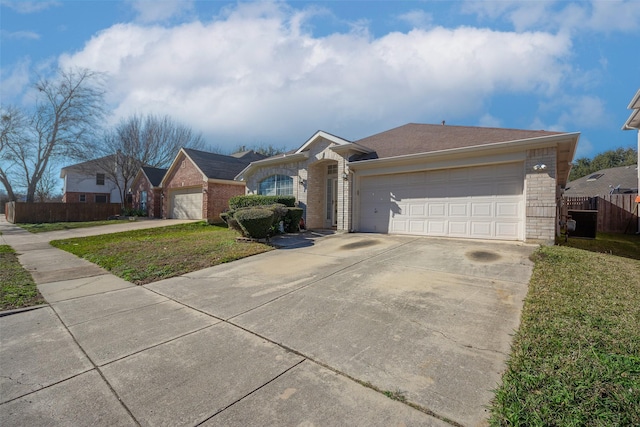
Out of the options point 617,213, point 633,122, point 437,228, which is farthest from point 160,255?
point 617,213

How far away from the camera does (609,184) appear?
2366 cm

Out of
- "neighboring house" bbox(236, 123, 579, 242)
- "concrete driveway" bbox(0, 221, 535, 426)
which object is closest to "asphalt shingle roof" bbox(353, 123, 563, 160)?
"neighboring house" bbox(236, 123, 579, 242)

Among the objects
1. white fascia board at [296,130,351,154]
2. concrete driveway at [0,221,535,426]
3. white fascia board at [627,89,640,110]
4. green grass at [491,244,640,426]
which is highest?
white fascia board at [627,89,640,110]

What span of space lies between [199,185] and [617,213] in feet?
77.7

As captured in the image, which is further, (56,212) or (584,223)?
(56,212)

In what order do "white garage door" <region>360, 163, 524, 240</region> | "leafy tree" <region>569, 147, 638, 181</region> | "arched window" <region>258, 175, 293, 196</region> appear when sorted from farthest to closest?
"leafy tree" <region>569, 147, 638, 181</region> → "arched window" <region>258, 175, 293, 196</region> → "white garage door" <region>360, 163, 524, 240</region>

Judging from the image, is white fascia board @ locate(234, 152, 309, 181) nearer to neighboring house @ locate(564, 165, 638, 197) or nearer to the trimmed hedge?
the trimmed hedge

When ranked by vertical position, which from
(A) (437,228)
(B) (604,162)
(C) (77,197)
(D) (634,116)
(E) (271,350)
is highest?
(B) (604,162)

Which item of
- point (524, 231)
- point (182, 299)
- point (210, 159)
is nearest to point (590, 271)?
point (524, 231)

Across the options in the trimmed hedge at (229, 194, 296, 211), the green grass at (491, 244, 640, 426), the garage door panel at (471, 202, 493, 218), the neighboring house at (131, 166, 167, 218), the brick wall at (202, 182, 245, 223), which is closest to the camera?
the green grass at (491, 244, 640, 426)

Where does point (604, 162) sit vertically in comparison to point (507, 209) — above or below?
above

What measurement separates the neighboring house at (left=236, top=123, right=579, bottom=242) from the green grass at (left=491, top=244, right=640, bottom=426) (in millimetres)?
3989

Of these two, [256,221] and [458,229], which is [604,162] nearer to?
[458,229]

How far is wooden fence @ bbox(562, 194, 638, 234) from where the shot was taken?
1429 cm
